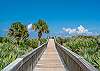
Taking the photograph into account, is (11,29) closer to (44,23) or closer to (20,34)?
(20,34)

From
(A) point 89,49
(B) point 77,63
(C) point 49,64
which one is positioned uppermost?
(A) point 89,49

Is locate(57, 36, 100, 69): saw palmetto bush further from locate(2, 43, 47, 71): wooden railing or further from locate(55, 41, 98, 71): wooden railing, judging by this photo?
locate(2, 43, 47, 71): wooden railing

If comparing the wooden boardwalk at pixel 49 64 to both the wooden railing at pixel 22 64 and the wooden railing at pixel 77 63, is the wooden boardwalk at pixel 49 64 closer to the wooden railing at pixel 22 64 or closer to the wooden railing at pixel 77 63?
the wooden railing at pixel 77 63

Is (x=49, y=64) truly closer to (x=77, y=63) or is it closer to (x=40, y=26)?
(x=77, y=63)

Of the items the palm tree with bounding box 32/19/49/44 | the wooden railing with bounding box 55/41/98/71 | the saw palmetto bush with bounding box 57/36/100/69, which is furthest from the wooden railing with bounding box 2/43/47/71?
the palm tree with bounding box 32/19/49/44

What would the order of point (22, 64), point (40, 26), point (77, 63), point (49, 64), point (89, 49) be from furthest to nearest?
point (40, 26)
point (49, 64)
point (89, 49)
point (77, 63)
point (22, 64)

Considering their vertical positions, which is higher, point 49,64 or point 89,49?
point 89,49

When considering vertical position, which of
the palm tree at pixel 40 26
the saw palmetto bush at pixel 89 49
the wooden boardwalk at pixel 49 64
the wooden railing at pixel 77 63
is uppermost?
the palm tree at pixel 40 26

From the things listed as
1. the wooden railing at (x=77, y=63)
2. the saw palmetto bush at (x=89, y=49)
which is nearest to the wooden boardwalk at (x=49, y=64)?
the saw palmetto bush at (x=89, y=49)

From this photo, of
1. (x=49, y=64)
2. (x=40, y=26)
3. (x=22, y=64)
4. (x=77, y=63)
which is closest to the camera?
(x=22, y=64)

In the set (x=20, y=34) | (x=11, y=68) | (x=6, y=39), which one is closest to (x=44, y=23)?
(x=20, y=34)

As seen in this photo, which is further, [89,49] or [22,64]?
[89,49]

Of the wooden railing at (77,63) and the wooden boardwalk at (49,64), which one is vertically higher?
the wooden railing at (77,63)

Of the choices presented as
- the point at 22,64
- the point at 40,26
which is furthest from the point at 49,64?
the point at 40,26
